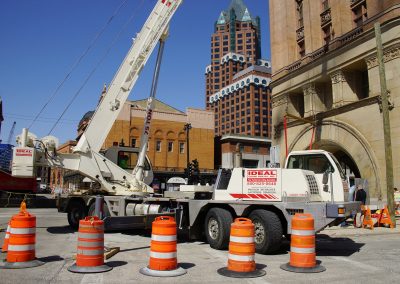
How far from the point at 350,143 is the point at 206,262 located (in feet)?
68.7

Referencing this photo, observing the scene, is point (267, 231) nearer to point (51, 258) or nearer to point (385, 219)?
point (51, 258)

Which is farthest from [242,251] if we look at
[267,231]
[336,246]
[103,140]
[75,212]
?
[75,212]

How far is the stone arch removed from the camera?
2438 centimetres

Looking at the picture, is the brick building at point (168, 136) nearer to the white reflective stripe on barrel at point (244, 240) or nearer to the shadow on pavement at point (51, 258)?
the shadow on pavement at point (51, 258)

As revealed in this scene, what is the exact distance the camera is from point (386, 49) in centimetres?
2397

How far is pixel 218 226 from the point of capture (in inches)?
416

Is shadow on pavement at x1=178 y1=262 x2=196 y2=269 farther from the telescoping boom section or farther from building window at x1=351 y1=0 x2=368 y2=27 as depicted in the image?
building window at x1=351 y1=0 x2=368 y2=27

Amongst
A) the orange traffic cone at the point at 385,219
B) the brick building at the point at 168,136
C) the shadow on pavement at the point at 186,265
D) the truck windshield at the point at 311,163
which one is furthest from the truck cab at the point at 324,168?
the brick building at the point at 168,136

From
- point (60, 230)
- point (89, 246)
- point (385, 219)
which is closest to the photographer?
point (89, 246)

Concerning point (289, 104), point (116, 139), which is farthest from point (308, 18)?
point (116, 139)

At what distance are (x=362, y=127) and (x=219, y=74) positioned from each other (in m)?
148

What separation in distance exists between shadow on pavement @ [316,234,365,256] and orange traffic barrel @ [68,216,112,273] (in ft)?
19.0

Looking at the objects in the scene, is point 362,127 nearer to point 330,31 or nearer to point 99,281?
point 330,31

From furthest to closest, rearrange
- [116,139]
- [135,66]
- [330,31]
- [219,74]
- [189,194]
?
[219,74], [116,139], [330,31], [135,66], [189,194]
